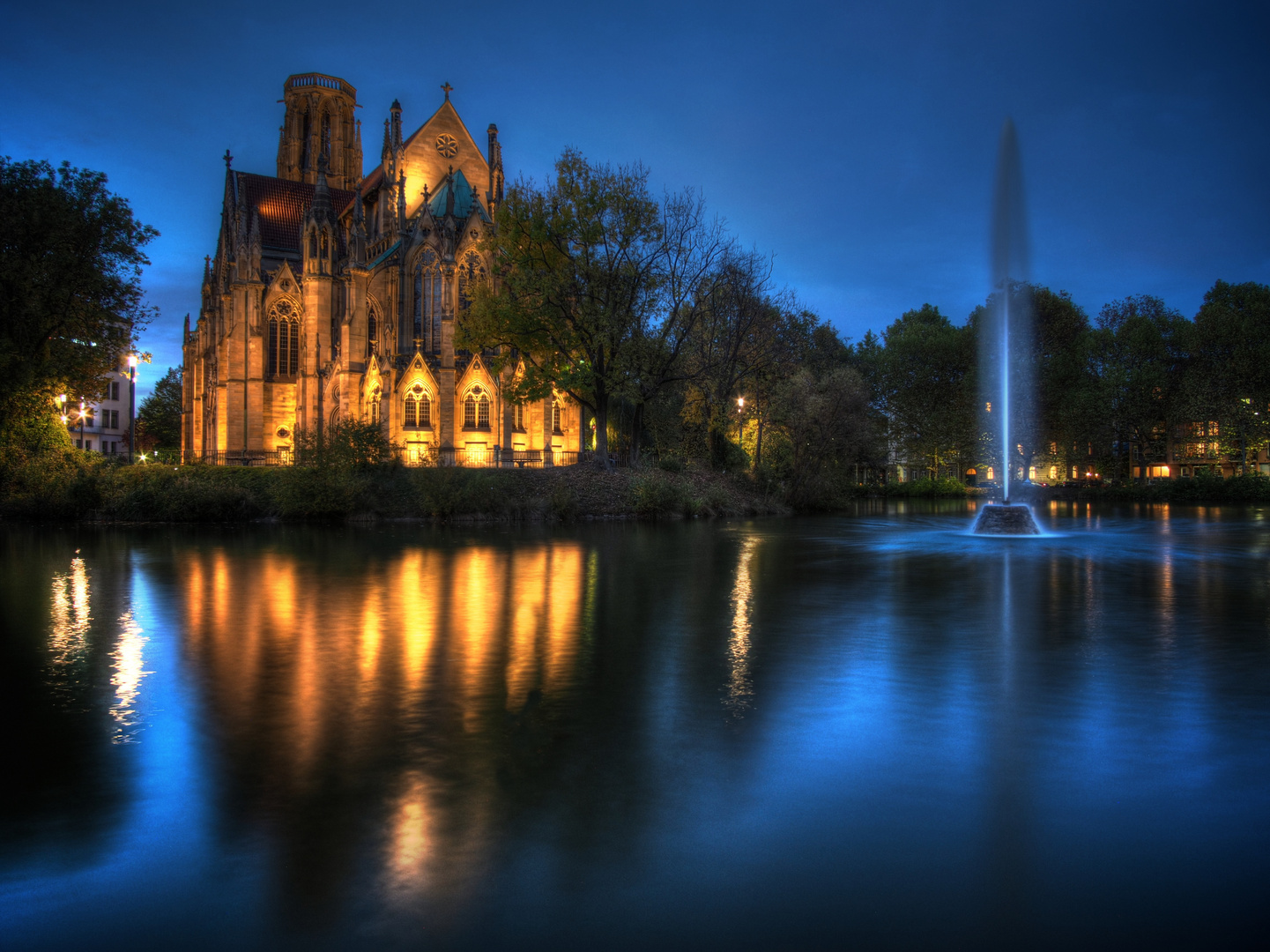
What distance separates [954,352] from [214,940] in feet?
235

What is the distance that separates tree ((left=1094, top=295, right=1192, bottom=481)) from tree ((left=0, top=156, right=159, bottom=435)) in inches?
2267

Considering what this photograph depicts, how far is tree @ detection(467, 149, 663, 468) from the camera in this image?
35406mm

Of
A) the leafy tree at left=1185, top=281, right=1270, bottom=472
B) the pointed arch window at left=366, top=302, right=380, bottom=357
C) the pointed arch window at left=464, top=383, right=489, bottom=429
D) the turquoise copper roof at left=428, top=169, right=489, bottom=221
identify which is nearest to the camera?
the pointed arch window at left=464, top=383, right=489, bottom=429

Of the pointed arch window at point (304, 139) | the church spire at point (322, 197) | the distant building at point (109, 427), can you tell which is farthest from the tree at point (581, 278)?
the distant building at point (109, 427)

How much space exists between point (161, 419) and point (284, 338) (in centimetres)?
4761

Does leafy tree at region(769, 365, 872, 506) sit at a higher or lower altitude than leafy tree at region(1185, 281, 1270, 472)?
lower

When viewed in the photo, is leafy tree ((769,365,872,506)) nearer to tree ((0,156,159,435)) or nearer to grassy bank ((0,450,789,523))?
Answer: grassy bank ((0,450,789,523))

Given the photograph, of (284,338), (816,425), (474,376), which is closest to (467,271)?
(474,376)

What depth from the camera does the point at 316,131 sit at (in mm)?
73000

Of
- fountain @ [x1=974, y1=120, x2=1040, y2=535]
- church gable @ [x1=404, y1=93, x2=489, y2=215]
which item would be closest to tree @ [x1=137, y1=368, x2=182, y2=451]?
church gable @ [x1=404, y1=93, x2=489, y2=215]

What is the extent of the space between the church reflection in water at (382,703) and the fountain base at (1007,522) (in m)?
15.4

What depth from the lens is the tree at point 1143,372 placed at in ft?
184

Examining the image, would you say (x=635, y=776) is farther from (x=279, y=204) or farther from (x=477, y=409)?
(x=279, y=204)

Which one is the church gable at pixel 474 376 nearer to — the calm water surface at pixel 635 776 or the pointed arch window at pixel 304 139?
the pointed arch window at pixel 304 139
